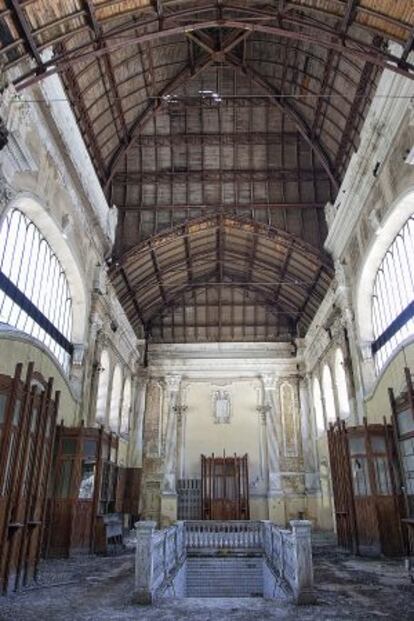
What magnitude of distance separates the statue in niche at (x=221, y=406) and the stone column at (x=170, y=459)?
207 cm

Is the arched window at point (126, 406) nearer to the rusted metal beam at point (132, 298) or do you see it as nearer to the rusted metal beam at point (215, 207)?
the rusted metal beam at point (132, 298)

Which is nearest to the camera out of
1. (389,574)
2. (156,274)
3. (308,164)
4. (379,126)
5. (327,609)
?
(327,609)

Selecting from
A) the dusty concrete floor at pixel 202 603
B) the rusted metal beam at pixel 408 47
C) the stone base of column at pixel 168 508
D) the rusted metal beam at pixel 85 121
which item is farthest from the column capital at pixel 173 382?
the rusted metal beam at pixel 408 47

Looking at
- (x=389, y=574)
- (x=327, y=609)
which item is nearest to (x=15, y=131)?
(x=327, y=609)

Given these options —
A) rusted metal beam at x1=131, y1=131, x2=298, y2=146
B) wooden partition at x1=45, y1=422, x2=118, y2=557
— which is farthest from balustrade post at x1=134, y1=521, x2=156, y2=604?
rusted metal beam at x1=131, y1=131, x2=298, y2=146

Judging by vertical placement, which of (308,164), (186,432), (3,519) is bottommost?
(3,519)

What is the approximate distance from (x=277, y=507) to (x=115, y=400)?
9.23 meters

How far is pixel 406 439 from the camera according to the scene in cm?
1093

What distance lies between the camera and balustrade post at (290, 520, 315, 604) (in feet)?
23.4

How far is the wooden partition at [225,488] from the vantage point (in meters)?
21.7

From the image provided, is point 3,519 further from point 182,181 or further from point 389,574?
point 182,181

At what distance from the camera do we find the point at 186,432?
24.3 m

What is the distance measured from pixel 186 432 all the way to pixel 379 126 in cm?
1732

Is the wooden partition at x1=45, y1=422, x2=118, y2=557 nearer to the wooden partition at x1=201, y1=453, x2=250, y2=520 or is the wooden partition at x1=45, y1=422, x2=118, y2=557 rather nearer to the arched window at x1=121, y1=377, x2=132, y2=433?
the arched window at x1=121, y1=377, x2=132, y2=433
